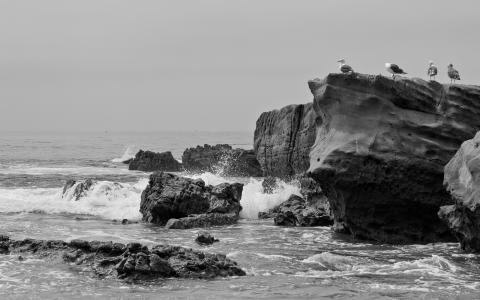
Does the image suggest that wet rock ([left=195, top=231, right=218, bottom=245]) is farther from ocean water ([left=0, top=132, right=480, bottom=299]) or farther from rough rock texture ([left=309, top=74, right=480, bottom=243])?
rough rock texture ([left=309, top=74, right=480, bottom=243])

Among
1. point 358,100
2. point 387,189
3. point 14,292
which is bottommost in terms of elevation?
point 14,292

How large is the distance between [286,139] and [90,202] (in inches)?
550

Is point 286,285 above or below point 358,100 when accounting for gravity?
below

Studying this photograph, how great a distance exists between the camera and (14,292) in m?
12.3

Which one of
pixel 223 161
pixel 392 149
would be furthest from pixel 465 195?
pixel 223 161

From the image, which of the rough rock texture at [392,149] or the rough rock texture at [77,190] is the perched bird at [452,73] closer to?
the rough rock texture at [392,149]

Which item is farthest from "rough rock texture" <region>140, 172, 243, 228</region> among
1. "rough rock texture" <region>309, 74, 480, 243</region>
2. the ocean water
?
"rough rock texture" <region>309, 74, 480, 243</region>

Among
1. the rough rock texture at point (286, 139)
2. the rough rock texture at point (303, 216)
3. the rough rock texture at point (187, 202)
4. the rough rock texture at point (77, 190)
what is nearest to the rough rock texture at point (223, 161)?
the rough rock texture at point (286, 139)

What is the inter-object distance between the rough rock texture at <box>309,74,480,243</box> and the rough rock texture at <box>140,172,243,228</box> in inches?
193

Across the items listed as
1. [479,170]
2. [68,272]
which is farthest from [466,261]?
[68,272]

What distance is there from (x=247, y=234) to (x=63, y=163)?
1630 inches

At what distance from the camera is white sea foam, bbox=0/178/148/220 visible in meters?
25.2

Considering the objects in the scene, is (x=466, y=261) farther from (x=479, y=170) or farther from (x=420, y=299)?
(x=420, y=299)

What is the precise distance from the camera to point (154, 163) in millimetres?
51469
